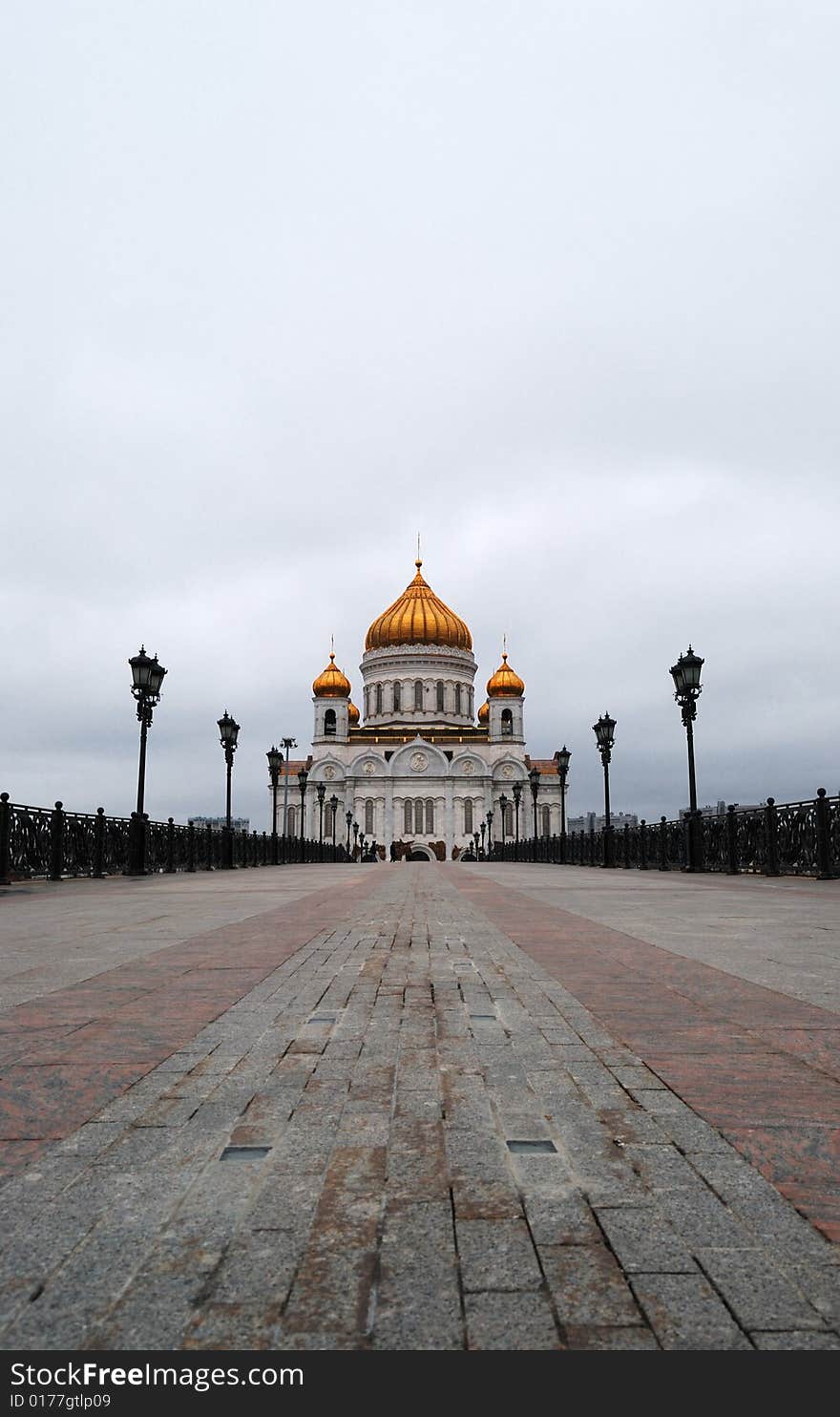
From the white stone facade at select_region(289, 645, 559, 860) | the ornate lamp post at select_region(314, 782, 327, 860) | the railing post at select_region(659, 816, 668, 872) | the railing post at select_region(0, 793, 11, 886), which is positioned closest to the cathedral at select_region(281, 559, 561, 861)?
the white stone facade at select_region(289, 645, 559, 860)

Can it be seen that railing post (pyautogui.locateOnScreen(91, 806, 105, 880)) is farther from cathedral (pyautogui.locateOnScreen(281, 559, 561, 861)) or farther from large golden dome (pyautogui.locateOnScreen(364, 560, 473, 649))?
large golden dome (pyautogui.locateOnScreen(364, 560, 473, 649))

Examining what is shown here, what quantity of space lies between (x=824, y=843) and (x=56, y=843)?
1275cm

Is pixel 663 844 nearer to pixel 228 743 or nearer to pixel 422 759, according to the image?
pixel 228 743

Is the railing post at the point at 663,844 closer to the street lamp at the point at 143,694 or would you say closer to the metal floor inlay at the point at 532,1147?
the street lamp at the point at 143,694

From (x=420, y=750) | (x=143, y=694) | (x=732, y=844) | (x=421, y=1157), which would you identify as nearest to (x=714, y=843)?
(x=732, y=844)

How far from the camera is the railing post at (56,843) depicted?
641 inches

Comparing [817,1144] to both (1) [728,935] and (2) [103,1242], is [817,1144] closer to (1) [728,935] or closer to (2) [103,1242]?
(2) [103,1242]

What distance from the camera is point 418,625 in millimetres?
100188

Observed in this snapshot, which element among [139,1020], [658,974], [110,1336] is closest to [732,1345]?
[110,1336]

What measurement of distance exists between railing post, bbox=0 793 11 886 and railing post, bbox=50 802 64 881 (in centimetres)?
178

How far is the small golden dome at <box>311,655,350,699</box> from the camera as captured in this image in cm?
10056

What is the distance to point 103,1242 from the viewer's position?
200cm

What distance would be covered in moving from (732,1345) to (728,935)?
6092 mm

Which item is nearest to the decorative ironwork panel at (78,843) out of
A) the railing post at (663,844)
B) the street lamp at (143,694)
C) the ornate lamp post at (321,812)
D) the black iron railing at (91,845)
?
the black iron railing at (91,845)
